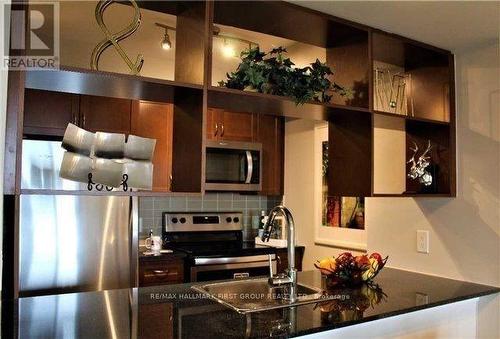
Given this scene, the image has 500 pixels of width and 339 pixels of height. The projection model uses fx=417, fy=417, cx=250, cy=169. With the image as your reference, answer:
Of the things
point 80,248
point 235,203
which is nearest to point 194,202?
point 235,203

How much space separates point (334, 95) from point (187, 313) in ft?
4.00

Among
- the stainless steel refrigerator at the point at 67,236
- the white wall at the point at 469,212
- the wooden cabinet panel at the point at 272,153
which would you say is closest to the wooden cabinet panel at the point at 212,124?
the wooden cabinet panel at the point at 272,153

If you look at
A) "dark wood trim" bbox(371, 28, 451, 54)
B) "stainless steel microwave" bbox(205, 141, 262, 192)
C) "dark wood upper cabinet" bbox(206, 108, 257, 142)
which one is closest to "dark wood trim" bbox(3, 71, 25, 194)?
"dark wood trim" bbox(371, 28, 451, 54)

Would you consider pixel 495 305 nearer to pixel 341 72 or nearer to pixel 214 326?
pixel 341 72

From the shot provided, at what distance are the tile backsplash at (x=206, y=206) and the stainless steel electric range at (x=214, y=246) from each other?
71 mm

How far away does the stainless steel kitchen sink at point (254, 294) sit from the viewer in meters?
1.61

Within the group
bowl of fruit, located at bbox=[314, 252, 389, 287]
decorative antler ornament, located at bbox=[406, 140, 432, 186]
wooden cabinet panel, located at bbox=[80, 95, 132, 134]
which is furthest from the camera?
wooden cabinet panel, located at bbox=[80, 95, 132, 134]

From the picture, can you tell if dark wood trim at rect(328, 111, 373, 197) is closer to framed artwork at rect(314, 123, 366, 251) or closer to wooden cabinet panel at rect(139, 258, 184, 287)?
framed artwork at rect(314, 123, 366, 251)

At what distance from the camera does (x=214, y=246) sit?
3.67 meters

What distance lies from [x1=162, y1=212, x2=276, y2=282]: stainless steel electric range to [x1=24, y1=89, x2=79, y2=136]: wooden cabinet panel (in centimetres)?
116

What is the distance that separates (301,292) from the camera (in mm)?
1878

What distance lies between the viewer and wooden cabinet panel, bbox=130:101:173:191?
3.36 m

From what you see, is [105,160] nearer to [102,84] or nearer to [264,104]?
[102,84]

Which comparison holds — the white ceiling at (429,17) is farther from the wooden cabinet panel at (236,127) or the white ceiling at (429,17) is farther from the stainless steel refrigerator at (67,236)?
the wooden cabinet panel at (236,127)
